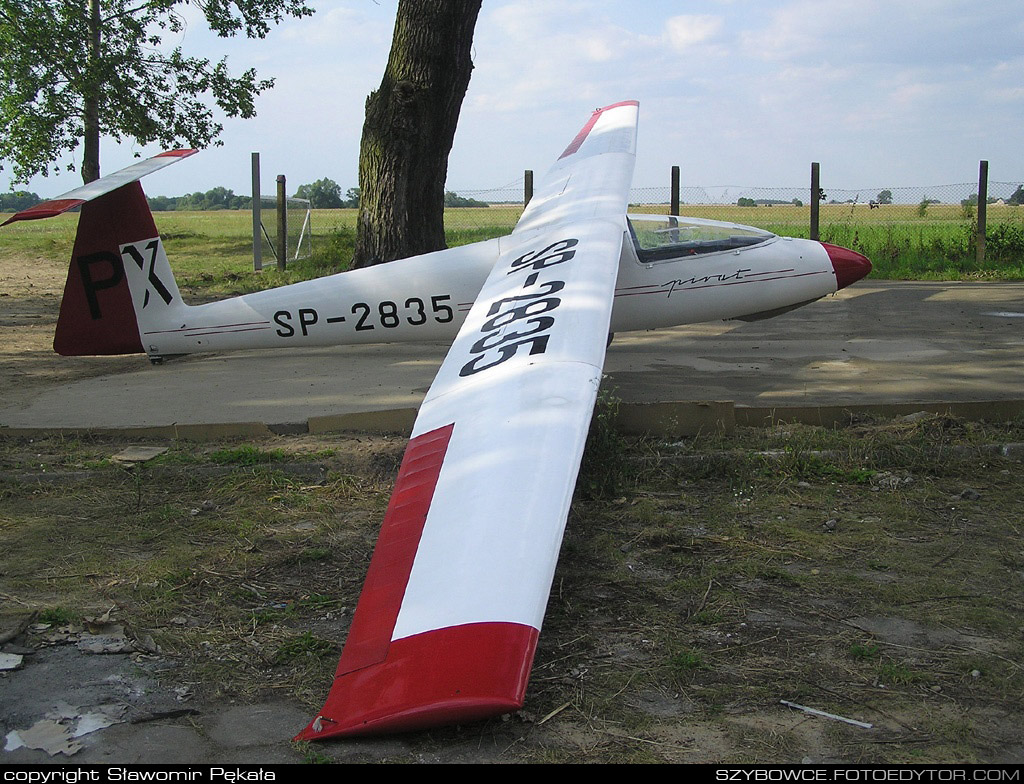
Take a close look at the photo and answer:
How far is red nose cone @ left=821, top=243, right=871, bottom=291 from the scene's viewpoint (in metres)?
→ 9.20

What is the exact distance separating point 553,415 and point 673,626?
3.44 ft

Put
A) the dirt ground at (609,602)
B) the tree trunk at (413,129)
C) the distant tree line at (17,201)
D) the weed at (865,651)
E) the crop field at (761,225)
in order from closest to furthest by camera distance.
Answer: the dirt ground at (609,602), the weed at (865,651), the tree trunk at (413,129), the crop field at (761,225), the distant tree line at (17,201)

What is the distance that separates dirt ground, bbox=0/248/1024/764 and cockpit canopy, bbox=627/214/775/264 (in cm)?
295

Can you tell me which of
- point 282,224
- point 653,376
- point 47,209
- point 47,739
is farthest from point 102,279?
point 282,224

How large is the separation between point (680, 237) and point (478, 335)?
4549 mm

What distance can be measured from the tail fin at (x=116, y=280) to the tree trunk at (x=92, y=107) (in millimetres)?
9830

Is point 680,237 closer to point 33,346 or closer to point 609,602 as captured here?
point 609,602

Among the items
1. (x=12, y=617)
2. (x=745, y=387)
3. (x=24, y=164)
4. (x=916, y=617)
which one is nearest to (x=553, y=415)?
(x=916, y=617)

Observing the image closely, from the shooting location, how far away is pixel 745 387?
7.81m

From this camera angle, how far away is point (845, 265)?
920 centimetres

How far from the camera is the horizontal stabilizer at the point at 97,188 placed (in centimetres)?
629

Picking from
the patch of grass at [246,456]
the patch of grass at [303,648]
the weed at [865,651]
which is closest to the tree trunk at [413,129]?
the patch of grass at [246,456]

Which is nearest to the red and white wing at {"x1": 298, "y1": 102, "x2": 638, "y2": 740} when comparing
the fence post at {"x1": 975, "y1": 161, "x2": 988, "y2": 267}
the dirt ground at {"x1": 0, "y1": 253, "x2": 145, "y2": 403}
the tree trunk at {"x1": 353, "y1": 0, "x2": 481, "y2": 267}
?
the dirt ground at {"x1": 0, "y1": 253, "x2": 145, "y2": 403}

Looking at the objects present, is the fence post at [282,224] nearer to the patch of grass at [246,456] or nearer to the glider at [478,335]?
the glider at [478,335]
